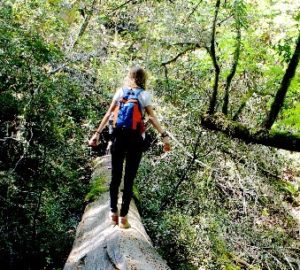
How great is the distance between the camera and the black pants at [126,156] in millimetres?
4908

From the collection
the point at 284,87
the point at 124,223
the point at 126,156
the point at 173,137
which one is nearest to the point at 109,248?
the point at 124,223

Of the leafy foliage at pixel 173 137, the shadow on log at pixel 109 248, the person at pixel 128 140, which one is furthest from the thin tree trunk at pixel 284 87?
the shadow on log at pixel 109 248

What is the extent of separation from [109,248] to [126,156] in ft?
3.77

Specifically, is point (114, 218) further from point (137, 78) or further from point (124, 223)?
point (137, 78)

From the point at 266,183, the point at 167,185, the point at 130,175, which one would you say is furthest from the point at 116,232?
the point at 266,183

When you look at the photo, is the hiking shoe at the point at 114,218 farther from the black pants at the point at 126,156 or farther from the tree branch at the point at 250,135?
the tree branch at the point at 250,135

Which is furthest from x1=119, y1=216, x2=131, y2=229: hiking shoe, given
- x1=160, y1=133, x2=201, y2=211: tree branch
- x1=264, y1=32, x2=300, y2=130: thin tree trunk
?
x1=160, y1=133, x2=201, y2=211: tree branch

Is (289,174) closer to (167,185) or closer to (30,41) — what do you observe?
(167,185)

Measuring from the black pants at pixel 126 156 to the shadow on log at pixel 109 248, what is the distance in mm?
342

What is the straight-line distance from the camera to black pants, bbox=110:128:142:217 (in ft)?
16.1

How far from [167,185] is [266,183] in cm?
227

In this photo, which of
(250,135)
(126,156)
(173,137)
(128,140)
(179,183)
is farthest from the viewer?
(173,137)

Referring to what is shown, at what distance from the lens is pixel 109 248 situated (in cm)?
455

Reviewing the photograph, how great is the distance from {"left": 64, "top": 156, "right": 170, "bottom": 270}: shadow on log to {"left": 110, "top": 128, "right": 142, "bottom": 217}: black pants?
0.34 m
